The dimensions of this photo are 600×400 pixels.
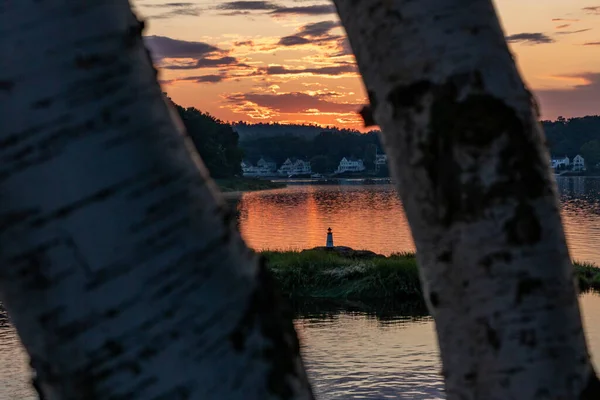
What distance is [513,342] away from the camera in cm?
179

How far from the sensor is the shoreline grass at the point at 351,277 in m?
26.1

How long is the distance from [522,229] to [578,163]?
A: 206m

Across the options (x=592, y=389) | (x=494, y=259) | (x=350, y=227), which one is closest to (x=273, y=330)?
(x=494, y=259)

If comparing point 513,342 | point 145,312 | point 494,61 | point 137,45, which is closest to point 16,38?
point 137,45

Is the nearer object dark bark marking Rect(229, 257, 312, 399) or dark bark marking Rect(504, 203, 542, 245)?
dark bark marking Rect(229, 257, 312, 399)

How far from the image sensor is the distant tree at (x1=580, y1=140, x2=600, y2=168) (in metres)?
183

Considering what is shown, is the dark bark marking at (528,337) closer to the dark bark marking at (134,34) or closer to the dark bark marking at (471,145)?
the dark bark marking at (471,145)

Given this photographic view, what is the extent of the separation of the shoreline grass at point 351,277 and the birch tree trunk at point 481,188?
2336 centimetres

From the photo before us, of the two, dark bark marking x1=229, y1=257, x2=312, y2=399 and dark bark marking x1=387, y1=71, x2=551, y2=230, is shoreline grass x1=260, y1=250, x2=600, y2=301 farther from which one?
dark bark marking x1=229, y1=257, x2=312, y2=399

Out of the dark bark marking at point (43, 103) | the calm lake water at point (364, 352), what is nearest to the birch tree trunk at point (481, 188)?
the dark bark marking at point (43, 103)

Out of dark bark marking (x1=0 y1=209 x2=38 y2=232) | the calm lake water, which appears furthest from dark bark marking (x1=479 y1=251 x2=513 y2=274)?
the calm lake water

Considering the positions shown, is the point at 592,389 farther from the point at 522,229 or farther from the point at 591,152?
the point at 591,152

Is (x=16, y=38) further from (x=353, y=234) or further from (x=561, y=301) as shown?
Answer: (x=353, y=234)

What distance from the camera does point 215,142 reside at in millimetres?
123688
